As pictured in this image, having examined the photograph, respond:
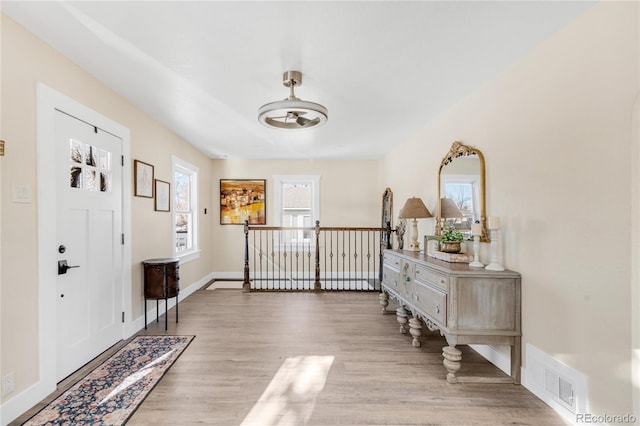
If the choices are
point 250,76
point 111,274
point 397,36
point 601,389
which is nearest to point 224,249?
point 111,274

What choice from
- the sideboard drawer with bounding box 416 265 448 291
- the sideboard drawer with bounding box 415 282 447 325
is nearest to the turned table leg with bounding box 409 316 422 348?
the sideboard drawer with bounding box 415 282 447 325

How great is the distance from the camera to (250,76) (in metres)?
2.55

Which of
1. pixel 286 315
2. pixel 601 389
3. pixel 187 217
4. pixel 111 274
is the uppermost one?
pixel 187 217

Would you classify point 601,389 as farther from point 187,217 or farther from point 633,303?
point 187,217

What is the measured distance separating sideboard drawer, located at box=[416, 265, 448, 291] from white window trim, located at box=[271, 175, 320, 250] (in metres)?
3.68

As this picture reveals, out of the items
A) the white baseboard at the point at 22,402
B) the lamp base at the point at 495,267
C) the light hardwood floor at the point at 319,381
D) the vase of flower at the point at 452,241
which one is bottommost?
the light hardwood floor at the point at 319,381

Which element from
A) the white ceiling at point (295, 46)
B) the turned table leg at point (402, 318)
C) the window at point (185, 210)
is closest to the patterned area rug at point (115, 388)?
the window at point (185, 210)

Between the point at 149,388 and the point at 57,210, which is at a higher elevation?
the point at 57,210

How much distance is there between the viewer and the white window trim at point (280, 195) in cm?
628

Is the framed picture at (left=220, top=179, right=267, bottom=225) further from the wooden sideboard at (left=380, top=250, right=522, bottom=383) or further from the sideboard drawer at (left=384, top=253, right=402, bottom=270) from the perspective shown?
the wooden sideboard at (left=380, top=250, right=522, bottom=383)

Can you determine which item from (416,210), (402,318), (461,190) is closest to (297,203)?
(416,210)

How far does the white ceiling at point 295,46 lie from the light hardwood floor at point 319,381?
2.55 meters

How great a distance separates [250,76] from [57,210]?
73.8 inches

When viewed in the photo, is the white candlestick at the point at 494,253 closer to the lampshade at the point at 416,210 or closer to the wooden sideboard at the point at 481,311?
the wooden sideboard at the point at 481,311
